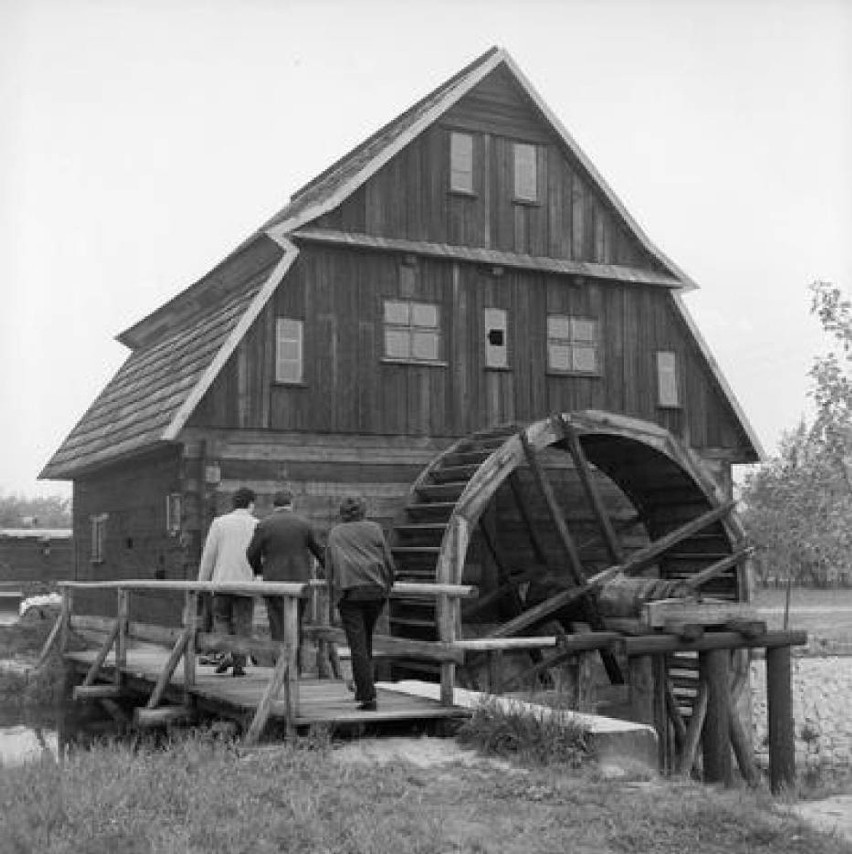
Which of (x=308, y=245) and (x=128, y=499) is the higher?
(x=308, y=245)

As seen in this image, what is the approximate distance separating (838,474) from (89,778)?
23.7 meters

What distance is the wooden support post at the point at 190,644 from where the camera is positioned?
9.73 m

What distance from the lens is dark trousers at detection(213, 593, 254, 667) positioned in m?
10.5

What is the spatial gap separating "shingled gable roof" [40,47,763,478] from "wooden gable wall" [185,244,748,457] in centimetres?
26

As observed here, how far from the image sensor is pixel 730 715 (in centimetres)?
1341

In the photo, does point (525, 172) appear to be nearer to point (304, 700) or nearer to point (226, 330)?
point (226, 330)

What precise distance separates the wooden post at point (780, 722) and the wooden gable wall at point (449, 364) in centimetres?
469

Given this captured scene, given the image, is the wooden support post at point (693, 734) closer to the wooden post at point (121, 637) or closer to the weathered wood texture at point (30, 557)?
the wooden post at point (121, 637)

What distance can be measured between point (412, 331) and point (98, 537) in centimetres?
696

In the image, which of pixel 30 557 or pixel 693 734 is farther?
pixel 30 557

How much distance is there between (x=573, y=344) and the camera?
16.8m

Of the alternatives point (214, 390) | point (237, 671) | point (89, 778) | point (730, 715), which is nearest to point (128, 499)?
point (214, 390)

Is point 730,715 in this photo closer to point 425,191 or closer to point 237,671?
point 237,671

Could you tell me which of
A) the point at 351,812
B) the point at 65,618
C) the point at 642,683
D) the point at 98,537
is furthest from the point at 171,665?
the point at 98,537
